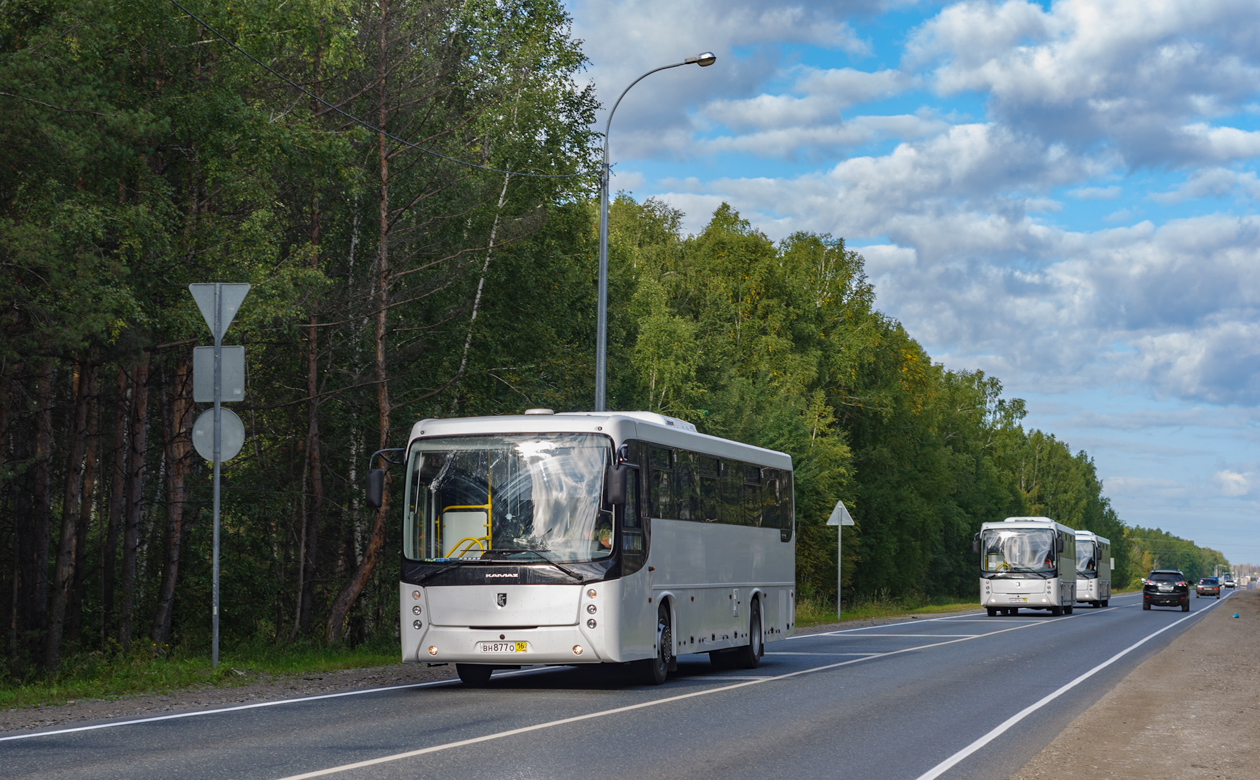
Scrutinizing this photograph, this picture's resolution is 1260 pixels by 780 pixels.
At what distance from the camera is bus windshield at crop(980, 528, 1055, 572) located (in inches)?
1780

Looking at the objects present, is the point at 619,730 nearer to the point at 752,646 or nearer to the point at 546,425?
the point at 546,425

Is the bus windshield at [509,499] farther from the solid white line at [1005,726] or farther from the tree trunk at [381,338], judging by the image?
the tree trunk at [381,338]

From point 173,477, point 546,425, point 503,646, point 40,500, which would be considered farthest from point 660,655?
point 40,500

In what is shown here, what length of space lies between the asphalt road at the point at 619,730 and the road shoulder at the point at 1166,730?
32cm

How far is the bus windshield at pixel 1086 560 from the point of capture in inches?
2384

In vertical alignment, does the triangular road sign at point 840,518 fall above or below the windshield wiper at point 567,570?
above

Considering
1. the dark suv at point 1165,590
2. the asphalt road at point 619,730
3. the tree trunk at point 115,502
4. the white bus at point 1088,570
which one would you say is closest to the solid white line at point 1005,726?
the asphalt road at point 619,730

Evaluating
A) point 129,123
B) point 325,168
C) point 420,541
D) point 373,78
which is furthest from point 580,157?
point 420,541

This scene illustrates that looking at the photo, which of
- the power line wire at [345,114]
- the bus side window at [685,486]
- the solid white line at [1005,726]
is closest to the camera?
the solid white line at [1005,726]

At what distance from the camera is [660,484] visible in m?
17.3

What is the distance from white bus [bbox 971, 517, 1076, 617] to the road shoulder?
22.8m

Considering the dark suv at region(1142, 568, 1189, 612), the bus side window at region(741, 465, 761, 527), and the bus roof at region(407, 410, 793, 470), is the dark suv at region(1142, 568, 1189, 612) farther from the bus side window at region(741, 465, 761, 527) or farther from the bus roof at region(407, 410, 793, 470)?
the bus roof at region(407, 410, 793, 470)

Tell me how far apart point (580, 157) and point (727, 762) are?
2349cm

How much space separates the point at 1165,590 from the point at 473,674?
5000cm
